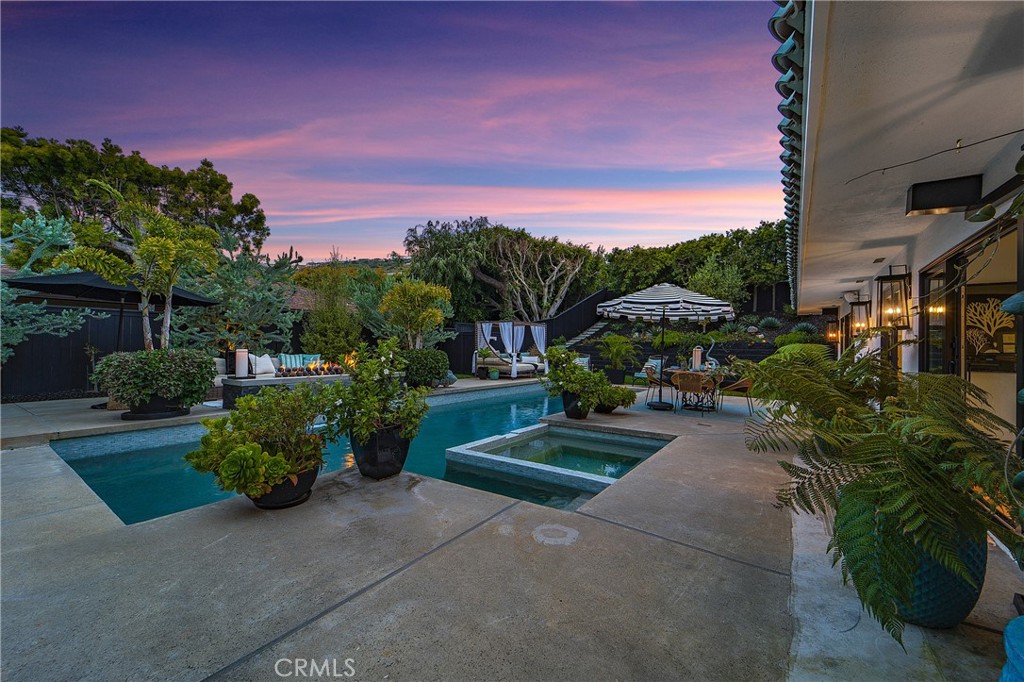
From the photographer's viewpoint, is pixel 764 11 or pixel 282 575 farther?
pixel 764 11

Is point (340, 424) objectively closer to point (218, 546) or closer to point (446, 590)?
point (218, 546)

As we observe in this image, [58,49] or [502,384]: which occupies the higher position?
[58,49]

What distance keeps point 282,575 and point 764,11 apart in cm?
879

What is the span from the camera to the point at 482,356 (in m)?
13.4

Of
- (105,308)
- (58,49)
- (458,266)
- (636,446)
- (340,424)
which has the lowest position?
(636,446)

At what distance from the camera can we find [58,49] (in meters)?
8.30

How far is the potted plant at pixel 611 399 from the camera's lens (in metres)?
6.42

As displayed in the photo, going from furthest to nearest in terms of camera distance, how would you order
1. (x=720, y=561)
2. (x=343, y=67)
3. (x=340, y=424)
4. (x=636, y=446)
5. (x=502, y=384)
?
(x=502, y=384)
(x=343, y=67)
(x=636, y=446)
(x=340, y=424)
(x=720, y=561)

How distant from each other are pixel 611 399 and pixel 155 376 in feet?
20.6

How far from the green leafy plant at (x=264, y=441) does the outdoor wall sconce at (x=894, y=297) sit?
238 inches

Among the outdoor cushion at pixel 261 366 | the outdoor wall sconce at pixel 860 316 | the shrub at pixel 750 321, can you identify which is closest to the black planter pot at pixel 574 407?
the outdoor wall sconce at pixel 860 316

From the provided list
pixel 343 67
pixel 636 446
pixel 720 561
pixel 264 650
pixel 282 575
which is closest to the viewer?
pixel 264 650

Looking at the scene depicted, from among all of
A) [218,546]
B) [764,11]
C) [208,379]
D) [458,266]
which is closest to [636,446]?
[218,546]

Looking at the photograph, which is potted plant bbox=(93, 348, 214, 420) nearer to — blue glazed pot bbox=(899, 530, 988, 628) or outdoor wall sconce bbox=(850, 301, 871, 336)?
blue glazed pot bbox=(899, 530, 988, 628)
